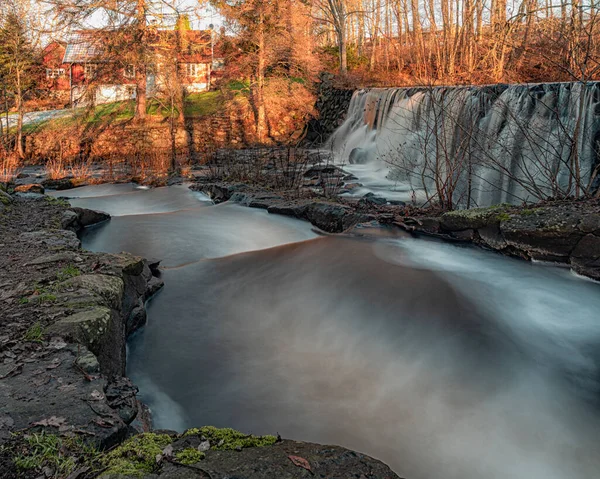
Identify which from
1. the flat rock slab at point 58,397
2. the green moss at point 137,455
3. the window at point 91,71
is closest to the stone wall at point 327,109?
the window at point 91,71

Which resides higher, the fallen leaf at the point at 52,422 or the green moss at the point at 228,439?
the fallen leaf at the point at 52,422

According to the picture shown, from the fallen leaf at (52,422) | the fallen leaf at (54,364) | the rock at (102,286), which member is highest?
the rock at (102,286)

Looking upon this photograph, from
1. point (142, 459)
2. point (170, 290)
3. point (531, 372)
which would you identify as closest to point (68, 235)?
point (170, 290)

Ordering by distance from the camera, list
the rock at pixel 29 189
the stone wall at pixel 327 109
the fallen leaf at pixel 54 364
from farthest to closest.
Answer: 1. the stone wall at pixel 327 109
2. the rock at pixel 29 189
3. the fallen leaf at pixel 54 364

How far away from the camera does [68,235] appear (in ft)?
20.9

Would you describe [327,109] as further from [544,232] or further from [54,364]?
[54,364]

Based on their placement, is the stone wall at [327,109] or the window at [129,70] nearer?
the window at [129,70]

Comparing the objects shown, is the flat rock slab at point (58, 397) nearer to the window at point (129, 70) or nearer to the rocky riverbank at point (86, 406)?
the rocky riverbank at point (86, 406)

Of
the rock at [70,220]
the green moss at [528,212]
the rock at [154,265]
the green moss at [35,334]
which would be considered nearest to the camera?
the green moss at [35,334]

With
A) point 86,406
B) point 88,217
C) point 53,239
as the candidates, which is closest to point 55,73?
point 88,217

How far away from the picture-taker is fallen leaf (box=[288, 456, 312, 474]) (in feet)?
Answer: 6.97

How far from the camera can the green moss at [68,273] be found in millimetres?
4389

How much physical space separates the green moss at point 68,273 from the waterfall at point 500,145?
5.39 m

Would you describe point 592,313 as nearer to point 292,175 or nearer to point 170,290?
point 170,290
